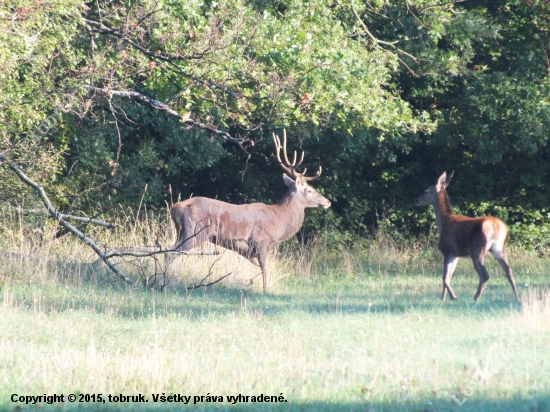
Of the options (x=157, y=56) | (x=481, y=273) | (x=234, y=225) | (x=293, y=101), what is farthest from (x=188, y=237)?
(x=481, y=273)

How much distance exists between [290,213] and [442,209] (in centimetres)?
288

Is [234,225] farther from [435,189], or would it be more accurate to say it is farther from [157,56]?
[435,189]

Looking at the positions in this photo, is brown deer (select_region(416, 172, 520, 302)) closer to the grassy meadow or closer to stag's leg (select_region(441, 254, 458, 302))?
stag's leg (select_region(441, 254, 458, 302))

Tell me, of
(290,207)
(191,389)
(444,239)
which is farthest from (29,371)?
(290,207)

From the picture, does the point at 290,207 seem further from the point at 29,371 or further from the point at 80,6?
the point at 29,371

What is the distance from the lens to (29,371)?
596cm

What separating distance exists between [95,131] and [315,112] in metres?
4.79

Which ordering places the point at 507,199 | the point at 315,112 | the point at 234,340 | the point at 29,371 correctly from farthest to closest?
1. the point at 507,199
2. the point at 315,112
3. the point at 234,340
4. the point at 29,371

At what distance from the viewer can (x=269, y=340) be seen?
725 centimetres

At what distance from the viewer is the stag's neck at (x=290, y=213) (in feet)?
44.6

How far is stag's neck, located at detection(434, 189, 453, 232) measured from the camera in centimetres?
1164

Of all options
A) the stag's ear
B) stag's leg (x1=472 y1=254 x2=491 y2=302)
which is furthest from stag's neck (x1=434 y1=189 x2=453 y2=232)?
the stag's ear

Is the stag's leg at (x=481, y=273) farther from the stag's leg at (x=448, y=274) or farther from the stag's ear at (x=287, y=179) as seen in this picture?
the stag's ear at (x=287, y=179)

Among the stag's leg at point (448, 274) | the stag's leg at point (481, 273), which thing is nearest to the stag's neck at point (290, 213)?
the stag's leg at point (448, 274)
